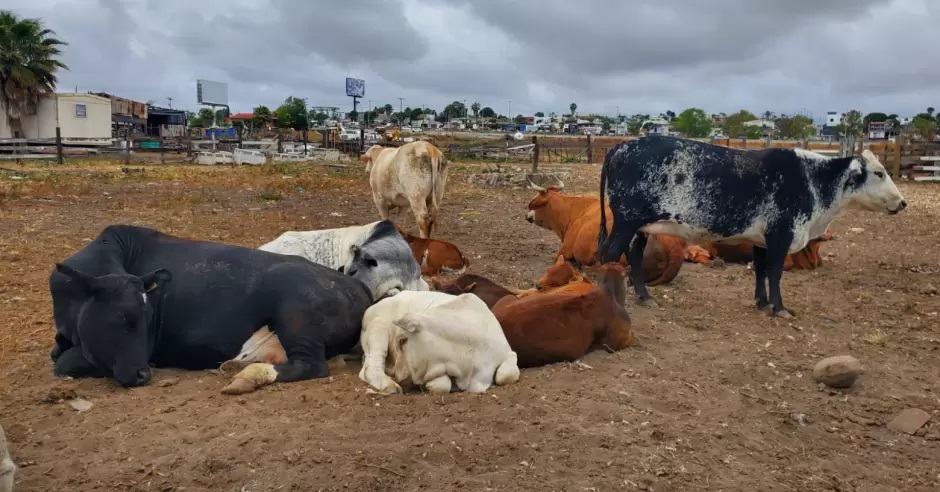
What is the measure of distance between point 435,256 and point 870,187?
4719 mm

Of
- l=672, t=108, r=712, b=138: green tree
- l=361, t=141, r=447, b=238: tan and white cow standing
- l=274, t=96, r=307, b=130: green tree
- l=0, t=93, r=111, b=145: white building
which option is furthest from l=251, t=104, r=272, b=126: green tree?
l=361, t=141, r=447, b=238: tan and white cow standing

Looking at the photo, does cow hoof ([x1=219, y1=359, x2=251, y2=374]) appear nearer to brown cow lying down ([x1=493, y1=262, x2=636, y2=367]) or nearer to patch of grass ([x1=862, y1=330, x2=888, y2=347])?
brown cow lying down ([x1=493, y1=262, x2=636, y2=367])

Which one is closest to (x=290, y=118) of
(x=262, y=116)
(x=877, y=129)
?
(x=262, y=116)

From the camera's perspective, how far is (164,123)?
6212 centimetres

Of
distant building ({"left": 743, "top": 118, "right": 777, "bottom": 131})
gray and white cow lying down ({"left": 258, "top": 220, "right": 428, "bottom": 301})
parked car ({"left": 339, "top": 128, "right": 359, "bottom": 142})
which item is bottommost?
gray and white cow lying down ({"left": 258, "top": 220, "right": 428, "bottom": 301})

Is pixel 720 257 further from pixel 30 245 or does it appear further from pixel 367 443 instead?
pixel 30 245

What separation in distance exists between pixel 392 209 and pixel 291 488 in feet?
33.2

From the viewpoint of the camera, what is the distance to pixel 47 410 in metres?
4.46

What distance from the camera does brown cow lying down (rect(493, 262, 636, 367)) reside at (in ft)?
17.9

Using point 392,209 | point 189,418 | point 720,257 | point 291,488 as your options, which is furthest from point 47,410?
point 392,209

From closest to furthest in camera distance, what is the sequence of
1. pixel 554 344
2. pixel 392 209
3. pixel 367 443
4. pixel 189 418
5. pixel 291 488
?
1. pixel 291 488
2. pixel 367 443
3. pixel 189 418
4. pixel 554 344
5. pixel 392 209

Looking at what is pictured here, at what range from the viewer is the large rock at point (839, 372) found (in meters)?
5.10

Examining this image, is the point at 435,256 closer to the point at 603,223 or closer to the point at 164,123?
the point at 603,223

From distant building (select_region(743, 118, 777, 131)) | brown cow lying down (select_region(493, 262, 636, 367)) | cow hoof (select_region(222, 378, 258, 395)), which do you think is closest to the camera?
cow hoof (select_region(222, 378, 258, 395))
